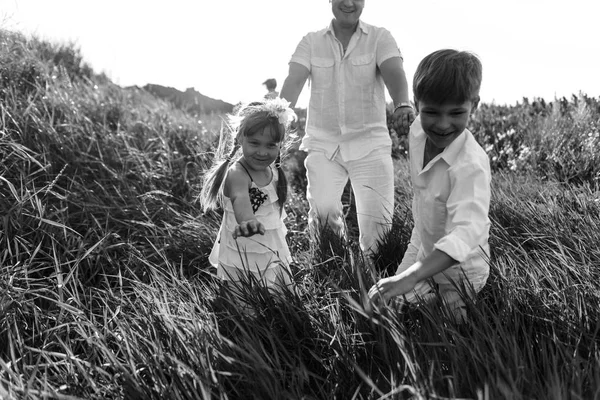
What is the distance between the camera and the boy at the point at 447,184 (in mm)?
2094

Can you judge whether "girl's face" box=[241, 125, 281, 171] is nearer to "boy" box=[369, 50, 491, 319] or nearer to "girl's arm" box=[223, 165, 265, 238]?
"girl's arm" box=[223, 165, 265, 238]

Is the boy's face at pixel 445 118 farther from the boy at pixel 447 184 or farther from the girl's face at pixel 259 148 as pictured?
the girl's face at pixel 259 148

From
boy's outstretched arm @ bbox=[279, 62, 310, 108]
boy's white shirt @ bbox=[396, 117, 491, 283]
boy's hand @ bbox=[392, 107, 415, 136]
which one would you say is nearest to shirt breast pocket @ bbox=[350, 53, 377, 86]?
boy's outstretched arm @ bbox=[279, 62, 310, 108]

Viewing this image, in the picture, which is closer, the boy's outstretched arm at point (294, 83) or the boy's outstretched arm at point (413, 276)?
the boy's outstretched arm at point (413, 276)

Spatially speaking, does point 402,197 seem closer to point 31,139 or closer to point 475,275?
point 475,275

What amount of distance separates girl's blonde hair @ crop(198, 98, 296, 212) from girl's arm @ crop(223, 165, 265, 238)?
5.0 inches

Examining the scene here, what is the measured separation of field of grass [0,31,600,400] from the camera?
1.96 m

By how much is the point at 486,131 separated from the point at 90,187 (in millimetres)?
4078

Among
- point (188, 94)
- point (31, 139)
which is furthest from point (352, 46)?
point (188, 94)

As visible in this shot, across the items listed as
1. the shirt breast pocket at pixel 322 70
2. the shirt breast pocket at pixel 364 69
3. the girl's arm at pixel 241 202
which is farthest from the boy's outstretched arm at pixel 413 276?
the shirt breast pocket at pixel 322 70

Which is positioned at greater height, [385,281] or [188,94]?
[188,94]

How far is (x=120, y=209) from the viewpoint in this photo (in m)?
4.23

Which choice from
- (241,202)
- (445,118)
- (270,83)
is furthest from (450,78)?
(270,83)

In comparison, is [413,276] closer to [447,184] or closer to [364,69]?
[447,184]
